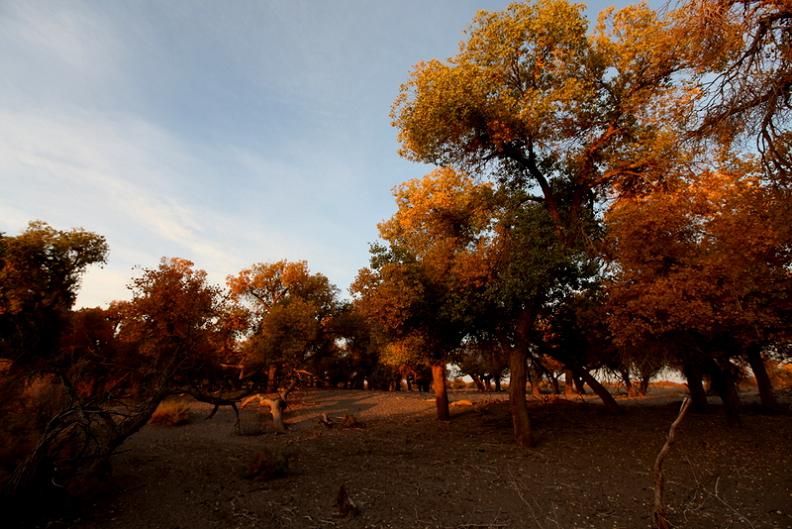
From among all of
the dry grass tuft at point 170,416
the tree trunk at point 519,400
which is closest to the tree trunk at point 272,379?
the dry grass tuft at point 170,416

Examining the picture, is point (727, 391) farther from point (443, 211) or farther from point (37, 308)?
point (37, 308)

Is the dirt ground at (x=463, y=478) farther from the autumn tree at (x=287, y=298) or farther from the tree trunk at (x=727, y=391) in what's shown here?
the autumn tree at (x=287, y=298)

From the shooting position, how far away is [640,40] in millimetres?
12125

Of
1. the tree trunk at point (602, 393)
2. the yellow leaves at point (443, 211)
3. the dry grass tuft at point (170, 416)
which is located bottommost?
the dry grass tuft at point (170, 416)

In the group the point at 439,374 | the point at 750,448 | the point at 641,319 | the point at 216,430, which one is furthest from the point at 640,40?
the point at 216,430

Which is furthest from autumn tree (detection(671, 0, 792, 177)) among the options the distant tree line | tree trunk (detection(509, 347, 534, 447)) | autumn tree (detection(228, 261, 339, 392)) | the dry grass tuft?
autumn tree (detection(228, 261, 339, 392))

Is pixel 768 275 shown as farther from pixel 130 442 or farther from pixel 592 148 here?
pixel 130 442

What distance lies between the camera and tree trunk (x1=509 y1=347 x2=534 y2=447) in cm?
1302

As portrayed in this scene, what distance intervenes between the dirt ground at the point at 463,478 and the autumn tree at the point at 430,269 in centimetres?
354

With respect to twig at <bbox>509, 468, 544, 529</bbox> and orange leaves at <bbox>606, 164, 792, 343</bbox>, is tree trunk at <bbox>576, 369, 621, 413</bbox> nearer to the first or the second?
orange leaves at <bbox>606, 164, 792, 343</bbox>

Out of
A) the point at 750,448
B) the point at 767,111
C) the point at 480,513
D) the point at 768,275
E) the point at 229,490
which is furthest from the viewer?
the point at 750,448

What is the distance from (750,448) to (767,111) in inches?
397

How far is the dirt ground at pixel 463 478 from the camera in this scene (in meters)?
7.48

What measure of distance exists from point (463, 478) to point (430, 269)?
264 inches
